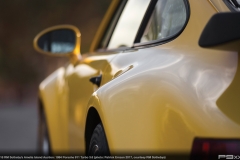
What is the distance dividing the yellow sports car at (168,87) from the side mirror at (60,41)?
123cm

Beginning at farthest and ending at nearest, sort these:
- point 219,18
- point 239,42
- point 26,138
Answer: point 26,138
point 239,42
point 219,18

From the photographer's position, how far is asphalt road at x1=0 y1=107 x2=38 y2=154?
25.0ft

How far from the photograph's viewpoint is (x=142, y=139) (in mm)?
2660

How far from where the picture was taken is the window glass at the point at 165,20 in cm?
324

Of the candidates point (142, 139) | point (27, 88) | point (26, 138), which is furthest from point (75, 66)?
point (27, 88)

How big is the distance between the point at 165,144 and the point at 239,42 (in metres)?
0.47

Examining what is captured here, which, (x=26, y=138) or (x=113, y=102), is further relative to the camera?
(x=26, y=138)

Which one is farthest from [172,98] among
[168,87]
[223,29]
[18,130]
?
[18,130]

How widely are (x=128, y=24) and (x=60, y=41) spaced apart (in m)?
1.27

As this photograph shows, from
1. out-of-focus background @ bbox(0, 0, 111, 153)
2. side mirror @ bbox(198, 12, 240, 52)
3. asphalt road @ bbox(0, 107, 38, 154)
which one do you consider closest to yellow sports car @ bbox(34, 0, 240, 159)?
side mirror @ bbox(198, 12, 240, 52)

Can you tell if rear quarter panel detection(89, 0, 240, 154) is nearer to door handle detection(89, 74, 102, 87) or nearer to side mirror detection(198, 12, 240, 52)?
side mirror detection(198, 12, 240, 52)

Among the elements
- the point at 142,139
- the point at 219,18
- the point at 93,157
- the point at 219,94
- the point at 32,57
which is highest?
the point at 219,18

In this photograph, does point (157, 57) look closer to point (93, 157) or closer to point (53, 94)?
point (93, 157)

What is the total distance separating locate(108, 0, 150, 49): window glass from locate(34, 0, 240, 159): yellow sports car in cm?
1
